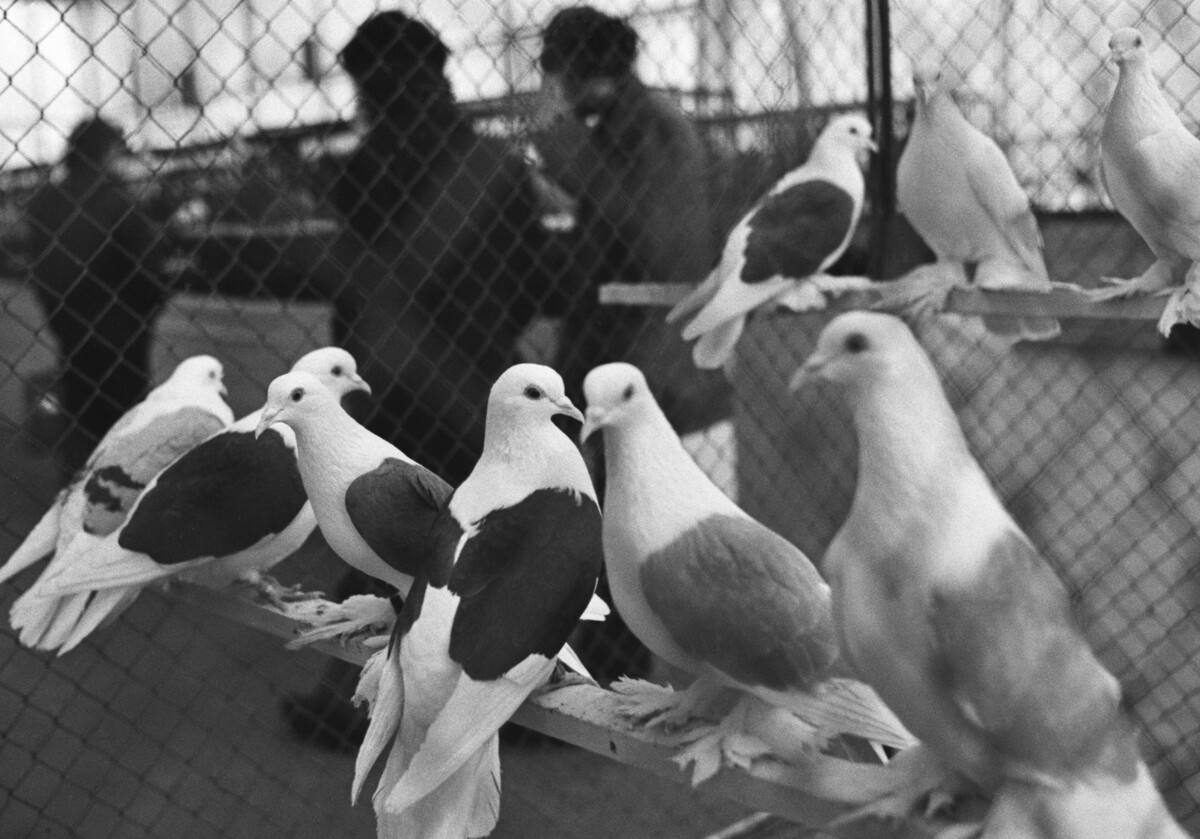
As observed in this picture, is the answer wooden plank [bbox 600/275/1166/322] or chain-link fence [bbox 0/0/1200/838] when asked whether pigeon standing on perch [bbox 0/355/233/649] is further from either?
wooden plank [bbox 600/275/1166/322]

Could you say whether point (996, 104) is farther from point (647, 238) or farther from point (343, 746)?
point (343, 746)

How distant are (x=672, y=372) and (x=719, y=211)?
13.6 inches

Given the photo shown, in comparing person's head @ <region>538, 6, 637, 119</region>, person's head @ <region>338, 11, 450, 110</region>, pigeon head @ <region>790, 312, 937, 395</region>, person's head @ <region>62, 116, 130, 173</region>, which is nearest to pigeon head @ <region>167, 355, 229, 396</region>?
person's head @ <region>338, 11, 450, 110</region>

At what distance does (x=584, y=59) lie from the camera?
207cm

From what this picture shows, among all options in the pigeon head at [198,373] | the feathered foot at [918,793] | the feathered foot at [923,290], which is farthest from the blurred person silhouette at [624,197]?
the feathered foot at [918,793]

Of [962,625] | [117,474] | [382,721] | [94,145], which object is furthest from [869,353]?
[94,145]

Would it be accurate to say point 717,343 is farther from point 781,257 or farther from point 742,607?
point 742,607

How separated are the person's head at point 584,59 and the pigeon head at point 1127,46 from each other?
0.87 m

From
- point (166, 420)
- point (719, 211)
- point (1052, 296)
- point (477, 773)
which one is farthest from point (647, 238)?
point (477, 773)

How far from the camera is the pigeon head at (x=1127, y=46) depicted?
1446 mm

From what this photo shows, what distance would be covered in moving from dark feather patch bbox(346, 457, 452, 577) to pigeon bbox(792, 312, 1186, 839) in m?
0.47

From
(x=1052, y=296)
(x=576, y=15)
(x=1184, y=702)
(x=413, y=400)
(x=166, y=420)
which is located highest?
(x=576, y=15)

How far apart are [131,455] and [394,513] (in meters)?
0.58

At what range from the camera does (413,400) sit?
1962 millimetres
